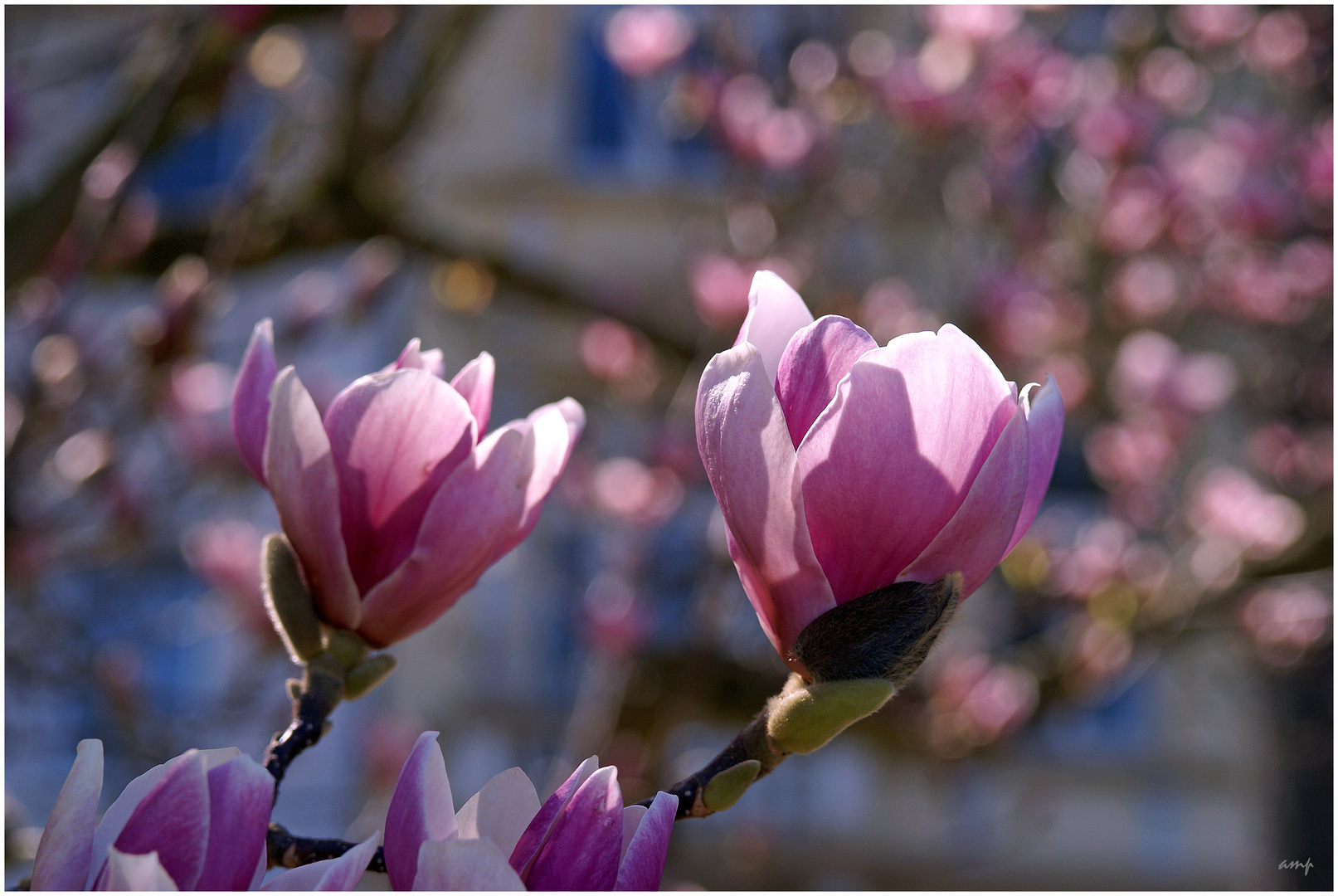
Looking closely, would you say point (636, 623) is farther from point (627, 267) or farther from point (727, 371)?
point (627, 267)

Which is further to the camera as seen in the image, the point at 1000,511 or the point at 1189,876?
the point at 1189,876

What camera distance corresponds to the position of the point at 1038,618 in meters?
4.06

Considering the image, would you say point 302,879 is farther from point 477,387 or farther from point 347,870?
point 477,387

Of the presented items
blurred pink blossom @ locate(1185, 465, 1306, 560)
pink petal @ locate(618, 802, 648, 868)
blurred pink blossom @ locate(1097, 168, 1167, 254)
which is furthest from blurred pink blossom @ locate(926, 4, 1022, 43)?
pink petal @ locate(618, 802, 648, 868)

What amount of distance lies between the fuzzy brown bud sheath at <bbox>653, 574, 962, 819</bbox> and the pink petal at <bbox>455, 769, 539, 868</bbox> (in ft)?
0.17

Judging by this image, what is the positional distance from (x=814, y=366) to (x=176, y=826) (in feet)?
0.78

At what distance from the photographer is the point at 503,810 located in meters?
0.34

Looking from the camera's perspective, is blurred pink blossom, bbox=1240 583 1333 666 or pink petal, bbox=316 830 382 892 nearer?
pink petal, bbox=316 830 382 892

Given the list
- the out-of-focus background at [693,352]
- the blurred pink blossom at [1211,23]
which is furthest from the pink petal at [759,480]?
the blurred pink blossom at [1211,23]

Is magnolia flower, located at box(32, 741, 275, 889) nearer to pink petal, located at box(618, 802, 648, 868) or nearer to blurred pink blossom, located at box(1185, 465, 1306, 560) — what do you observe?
pink petal, located at box(618, 802, 648, 868)

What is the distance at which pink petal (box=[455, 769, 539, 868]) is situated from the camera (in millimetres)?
339

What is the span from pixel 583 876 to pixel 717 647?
1.70 metres

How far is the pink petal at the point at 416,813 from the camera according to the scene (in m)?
0.32

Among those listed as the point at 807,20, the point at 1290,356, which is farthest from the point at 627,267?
the point at 1290,356
